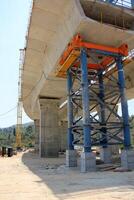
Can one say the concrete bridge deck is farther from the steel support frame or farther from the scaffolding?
the steel support frame

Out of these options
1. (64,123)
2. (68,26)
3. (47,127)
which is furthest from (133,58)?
(64,123)

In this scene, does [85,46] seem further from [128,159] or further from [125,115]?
[128,159]

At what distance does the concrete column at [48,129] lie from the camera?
115 feet

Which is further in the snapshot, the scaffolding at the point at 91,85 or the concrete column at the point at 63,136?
the concrete column at the point at 63,136

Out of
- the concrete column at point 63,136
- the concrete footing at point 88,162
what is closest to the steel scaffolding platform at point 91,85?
the concrete footing at point 88,162

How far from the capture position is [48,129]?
1393 inches

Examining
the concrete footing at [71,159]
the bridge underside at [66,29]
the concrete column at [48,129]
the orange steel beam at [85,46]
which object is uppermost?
the bridge underside at [66,29]

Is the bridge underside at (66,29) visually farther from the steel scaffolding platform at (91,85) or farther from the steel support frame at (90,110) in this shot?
the steel support frame at (90,110)

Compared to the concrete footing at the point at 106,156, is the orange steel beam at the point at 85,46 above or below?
above

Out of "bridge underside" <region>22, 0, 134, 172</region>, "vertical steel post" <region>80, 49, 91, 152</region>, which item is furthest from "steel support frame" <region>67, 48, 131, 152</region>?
"bridge underside" <region>22, 0, 134, 172</region>

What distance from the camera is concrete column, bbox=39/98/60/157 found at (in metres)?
35.0

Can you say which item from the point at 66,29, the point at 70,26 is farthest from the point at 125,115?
the point at 66,29

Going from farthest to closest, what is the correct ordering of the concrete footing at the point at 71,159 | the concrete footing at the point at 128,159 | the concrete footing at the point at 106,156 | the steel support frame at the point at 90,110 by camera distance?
the concrete footing at the point at 106,156, the concrete footing at the point at 71,159, the steel support frame at the point at 90,110, the concrete footing at the point at 128,159

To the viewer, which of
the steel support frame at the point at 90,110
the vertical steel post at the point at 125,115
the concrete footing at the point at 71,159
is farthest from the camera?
the concrete footing at the point at 71,159
